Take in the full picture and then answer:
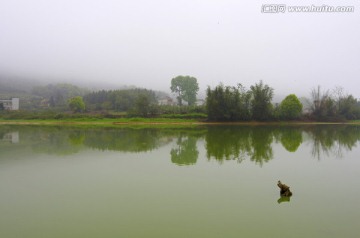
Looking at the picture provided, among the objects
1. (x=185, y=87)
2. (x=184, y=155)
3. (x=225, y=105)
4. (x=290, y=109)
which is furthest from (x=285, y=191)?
(x=185, y=87)

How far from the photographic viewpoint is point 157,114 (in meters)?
47.0

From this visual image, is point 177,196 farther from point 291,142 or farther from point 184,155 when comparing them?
point 291,142

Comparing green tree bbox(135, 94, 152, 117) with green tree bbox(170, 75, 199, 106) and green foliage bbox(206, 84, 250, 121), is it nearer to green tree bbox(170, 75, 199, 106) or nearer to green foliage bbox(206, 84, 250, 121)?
green foliage bbox(206, 84, 250, 121)

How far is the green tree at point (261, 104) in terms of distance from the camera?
43.5m

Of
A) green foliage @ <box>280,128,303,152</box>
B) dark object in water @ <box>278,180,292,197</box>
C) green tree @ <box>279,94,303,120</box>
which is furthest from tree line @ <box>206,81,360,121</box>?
dark object in water @ <box>278,180,292,197</box>

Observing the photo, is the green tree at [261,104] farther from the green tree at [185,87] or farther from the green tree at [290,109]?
the green tree at [185,87]

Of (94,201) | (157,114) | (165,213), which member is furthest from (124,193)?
(157,114)

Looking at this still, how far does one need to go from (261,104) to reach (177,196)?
38043mm

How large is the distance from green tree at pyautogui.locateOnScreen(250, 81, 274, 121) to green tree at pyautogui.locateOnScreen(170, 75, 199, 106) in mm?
34885

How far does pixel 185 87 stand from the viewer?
7888 cm

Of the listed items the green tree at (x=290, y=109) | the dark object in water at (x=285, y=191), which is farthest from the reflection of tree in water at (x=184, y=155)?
the green tree at (x=290, y=109)

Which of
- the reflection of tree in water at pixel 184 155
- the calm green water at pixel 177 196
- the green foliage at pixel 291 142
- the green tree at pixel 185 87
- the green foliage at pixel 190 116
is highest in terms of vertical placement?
the green tree at pixel 185 87

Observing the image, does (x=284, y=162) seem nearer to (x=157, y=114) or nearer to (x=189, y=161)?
(x=189, y=161)

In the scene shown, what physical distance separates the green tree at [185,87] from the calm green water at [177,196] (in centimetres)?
6551
